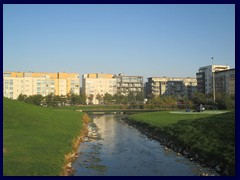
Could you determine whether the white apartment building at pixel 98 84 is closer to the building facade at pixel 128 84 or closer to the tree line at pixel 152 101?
the building facade at pixel 128 84

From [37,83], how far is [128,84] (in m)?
57.8

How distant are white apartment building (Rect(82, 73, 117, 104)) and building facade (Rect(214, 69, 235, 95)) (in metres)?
66.7

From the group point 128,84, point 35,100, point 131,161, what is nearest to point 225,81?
point 128,84

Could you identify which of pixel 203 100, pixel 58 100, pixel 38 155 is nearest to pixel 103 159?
pixel 38 155

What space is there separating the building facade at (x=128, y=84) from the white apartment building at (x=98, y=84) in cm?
485

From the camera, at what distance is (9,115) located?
43.6m

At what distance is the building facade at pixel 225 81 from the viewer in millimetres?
133375

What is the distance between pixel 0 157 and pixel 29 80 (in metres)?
153

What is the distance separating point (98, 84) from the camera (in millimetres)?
188000

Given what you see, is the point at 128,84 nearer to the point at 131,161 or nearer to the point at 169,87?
A: the point at 169,87

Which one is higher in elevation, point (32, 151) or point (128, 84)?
point (128, 84)

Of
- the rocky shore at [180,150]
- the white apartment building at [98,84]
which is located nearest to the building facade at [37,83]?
the white apartment building at [98,84]

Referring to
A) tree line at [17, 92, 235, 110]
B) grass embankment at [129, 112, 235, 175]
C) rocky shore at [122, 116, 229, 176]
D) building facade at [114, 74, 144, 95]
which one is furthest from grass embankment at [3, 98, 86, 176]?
building facade at [114, 74, 144, 95]
